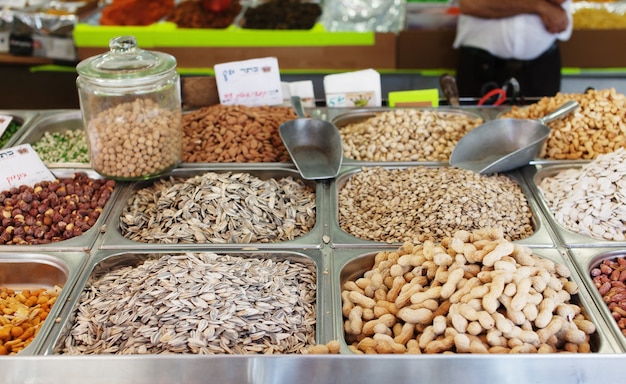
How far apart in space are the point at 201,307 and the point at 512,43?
8.38 feet

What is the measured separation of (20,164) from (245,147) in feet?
2.41

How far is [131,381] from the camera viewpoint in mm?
1278

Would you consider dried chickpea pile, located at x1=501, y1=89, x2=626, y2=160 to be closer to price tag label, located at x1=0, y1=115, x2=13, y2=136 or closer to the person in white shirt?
the person in white shirt

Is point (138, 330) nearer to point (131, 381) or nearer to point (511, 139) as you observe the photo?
point (131, 381)

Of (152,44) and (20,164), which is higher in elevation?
(20,164)

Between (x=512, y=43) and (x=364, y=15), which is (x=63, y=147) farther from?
(x=364, y=15)

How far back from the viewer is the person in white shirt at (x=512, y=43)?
3316mm

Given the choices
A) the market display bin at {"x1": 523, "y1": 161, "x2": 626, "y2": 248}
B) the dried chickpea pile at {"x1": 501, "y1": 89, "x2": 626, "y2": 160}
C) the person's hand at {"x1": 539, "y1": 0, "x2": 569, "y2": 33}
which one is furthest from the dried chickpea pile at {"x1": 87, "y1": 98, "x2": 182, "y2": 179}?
the person's hand at {"x1": 539, "y1": 0, "x2": 569, "y2": 33}

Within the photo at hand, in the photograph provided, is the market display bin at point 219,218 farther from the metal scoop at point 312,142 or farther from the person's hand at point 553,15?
the person's hand at point 553,15

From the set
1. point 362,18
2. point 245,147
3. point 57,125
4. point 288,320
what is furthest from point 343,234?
point 362,18

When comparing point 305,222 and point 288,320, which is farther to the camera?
point 305,222

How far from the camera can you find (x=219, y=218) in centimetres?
184

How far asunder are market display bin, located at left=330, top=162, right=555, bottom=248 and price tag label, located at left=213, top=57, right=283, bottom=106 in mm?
527

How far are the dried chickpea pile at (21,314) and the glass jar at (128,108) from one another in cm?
48
